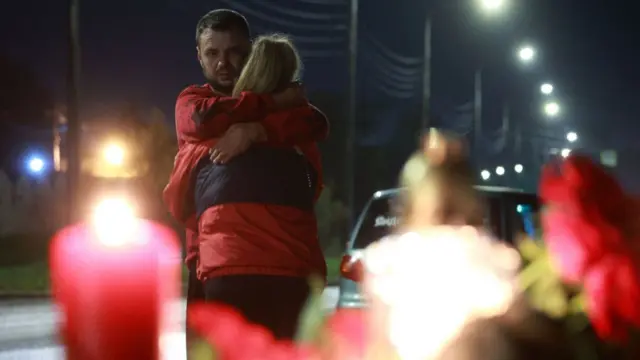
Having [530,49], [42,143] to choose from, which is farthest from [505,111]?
[42,143]

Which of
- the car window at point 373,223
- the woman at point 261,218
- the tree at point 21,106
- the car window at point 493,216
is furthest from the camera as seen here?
the tree at point 21,106

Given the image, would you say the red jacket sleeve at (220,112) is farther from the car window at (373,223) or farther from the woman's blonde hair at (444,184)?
the car window at (373,223)

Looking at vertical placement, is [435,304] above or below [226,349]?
above

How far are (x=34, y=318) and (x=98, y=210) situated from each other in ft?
52.4

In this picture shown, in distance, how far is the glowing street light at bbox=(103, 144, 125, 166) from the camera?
87.0 inches

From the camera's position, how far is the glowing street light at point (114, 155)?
2211 millimetres

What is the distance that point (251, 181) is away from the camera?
3.18 meters

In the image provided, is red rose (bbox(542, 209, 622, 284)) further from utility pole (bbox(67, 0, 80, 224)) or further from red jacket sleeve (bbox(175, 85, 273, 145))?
utility pole (bbox(67, 0, 80, 224))

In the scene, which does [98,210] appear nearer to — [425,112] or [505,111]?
[425,112]

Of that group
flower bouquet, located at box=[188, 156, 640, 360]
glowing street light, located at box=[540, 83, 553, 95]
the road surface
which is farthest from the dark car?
glowing street light, located at box=[540, 83, 553, 95]

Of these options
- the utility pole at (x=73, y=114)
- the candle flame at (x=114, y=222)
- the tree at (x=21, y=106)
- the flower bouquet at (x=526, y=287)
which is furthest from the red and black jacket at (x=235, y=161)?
the tree at (x=21, y=106)

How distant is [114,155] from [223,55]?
1.20 metres

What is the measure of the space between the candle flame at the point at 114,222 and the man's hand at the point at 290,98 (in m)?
1.57

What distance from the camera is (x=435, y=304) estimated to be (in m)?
1.85
